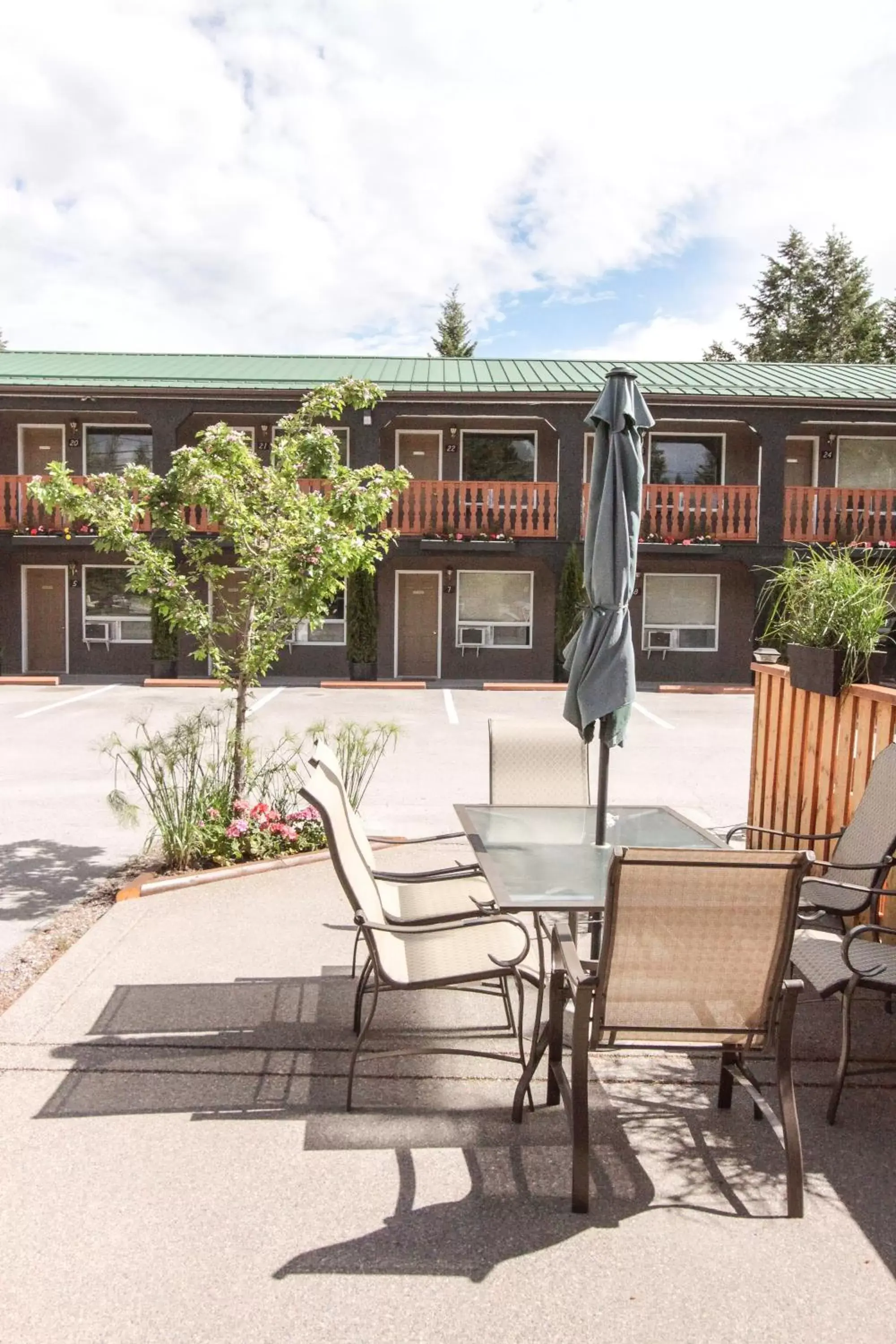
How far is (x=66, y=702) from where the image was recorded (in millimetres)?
15062

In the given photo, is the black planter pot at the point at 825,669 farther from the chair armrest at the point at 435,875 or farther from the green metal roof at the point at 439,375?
the green metal roof at the point at 439,375

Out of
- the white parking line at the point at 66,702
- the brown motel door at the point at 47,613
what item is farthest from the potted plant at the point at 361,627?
the brown motel door at the point at 47,613

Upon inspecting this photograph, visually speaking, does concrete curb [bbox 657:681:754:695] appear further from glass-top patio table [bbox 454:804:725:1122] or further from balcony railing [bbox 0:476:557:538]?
glass-top patio table [bbox 454:804:725:1122]

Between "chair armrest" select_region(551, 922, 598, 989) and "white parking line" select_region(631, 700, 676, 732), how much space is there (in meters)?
9.48

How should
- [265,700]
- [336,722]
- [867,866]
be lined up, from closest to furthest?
1. [867,866]
2. [336,722]
3. [265,700]

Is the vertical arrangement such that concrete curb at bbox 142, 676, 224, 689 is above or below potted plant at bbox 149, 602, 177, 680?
below

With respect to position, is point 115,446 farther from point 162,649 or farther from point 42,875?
point 42,875

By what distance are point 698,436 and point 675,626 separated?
4053mm

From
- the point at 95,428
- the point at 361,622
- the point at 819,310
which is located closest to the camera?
the point at 361,622

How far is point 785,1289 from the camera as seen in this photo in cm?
240

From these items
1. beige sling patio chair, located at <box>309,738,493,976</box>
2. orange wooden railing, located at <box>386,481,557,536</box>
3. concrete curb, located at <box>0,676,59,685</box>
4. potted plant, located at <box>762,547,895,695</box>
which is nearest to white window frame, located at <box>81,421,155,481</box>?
concrete curb, located at <box>0,676,59,685</box>

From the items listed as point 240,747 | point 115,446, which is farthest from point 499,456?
point 240,747

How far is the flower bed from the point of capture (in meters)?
6.00

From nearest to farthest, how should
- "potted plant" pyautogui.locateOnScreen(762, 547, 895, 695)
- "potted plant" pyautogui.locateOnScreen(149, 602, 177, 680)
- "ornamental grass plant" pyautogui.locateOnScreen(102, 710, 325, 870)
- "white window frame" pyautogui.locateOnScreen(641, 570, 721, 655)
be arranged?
"potted plant" pyautogui.locateOnScreen(762, 547, 895, 695)
"ornamental grass plant" pyautogui.locateOnScreen(102, 710, 325, 870)
"potted plant" pyautogui.locateOnScreen(149, 602, 177, 680)
"white window frame" pyautogui.locateOnScreen(641, 570, 721, 655)
